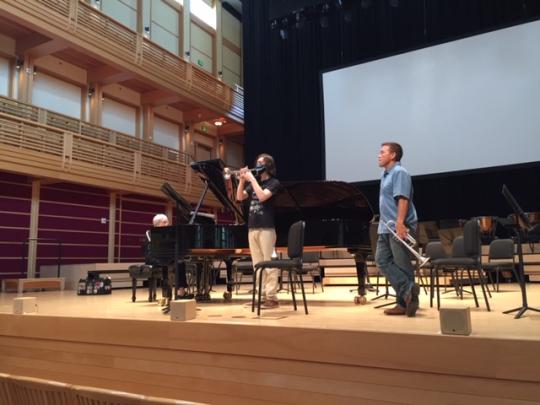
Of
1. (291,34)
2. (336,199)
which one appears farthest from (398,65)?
(336,199)

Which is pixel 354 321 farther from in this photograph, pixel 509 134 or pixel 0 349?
pixel 509 134

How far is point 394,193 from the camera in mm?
3395

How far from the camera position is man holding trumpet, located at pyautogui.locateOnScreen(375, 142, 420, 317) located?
10.9 ft

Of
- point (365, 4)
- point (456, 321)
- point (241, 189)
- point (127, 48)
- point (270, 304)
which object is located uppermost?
point (365, 4)

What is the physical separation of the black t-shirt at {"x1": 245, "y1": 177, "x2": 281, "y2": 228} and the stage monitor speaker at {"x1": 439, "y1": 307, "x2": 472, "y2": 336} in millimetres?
1995

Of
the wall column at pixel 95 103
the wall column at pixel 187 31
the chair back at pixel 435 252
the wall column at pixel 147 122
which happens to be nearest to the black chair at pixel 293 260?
the chair back at pixel 435 252

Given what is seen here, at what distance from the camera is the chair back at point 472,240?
3768mm

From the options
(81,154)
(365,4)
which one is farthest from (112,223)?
(365,4)

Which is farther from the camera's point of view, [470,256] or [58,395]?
[470,256]

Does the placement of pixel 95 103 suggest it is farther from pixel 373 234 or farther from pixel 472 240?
pixel 472 240

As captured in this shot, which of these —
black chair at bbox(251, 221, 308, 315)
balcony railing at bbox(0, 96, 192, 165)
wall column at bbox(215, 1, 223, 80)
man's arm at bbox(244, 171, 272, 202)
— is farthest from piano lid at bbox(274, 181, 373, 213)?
wall column at bbox(215, 1, 223, 80)

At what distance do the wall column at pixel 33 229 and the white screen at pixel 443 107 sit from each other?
593cm

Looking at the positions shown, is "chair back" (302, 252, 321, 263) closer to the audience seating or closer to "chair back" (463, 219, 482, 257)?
"chair back" (463, 219, 482, 257)

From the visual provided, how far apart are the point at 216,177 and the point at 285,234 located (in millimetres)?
900
